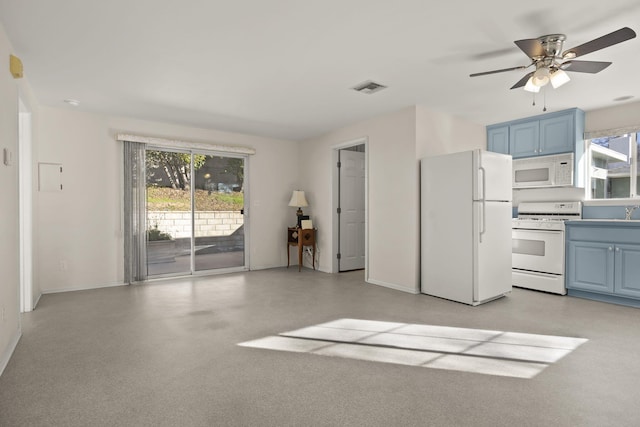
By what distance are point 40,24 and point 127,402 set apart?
2.63 meters

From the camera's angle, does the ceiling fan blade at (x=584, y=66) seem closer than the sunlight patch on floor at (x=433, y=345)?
No

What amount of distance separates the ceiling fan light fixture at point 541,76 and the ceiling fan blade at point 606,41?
0.50 feet

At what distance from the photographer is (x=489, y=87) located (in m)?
3.70

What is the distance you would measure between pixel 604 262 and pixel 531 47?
9.55 feet

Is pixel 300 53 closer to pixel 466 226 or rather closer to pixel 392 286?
pixel 466 226

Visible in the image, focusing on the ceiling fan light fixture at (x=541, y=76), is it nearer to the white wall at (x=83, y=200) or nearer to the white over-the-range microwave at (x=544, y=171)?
the white over-the-range microwave at (x=544, y=171)

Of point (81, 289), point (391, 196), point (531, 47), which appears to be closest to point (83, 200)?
point (81, 289)

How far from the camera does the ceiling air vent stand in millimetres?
3619

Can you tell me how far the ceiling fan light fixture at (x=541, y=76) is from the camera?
2662mm

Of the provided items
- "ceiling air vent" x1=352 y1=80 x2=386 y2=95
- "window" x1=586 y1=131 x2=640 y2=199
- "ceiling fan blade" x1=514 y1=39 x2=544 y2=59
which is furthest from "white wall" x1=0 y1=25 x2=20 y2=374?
"window" x1=586 y1=131 x2=640 y2=199

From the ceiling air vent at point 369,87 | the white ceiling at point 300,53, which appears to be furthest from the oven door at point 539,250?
the ceiling air vent at point 369,87

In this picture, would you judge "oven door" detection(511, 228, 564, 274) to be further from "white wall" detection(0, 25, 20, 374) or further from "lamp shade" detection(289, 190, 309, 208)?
"white wall" detection(0, 25, 20, 374)

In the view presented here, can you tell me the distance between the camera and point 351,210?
6.04 m

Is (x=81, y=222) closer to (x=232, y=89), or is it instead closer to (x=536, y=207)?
(x=232, y=89)
